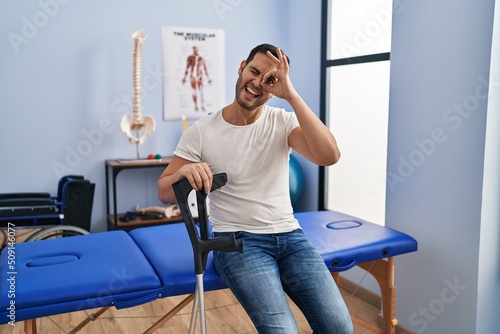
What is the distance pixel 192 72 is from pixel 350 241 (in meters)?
2.02

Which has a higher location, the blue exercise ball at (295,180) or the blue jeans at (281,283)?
the blue exercise ball at (295,180)

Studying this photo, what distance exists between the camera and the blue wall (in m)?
3.20

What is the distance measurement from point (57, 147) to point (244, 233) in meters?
2.05

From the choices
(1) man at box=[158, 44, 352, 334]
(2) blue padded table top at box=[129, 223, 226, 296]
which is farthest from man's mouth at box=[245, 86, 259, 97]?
(2) blue padded table top at box=[129, 223, 226, 296]

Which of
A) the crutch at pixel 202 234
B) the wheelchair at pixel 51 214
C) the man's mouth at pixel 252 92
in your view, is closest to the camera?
the crutch at pixel 202 234

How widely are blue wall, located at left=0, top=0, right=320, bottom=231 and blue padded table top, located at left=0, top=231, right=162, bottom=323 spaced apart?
1.49 metres

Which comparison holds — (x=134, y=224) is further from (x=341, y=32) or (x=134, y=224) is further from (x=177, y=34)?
(x=341, y=32)

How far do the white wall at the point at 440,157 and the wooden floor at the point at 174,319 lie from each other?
34 centimetres

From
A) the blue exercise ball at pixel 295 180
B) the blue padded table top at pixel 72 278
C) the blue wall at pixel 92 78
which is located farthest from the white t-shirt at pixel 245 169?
the blue wall at pixel 92 78

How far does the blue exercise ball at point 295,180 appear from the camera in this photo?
3.47 meters

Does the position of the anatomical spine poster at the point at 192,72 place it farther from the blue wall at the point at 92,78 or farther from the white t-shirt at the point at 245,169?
the white t-shirt at the point at 245,169

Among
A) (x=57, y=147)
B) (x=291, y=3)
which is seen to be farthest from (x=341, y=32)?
(x=57, y=147)

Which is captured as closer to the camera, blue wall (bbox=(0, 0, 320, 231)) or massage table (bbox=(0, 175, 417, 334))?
massage table (bbox=(0, 175, 417, 334))

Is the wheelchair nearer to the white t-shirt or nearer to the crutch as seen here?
the white t-shirt
